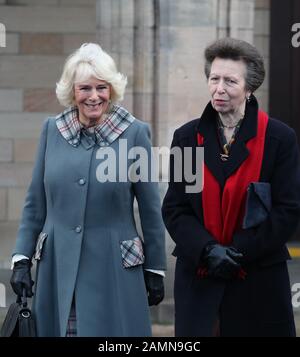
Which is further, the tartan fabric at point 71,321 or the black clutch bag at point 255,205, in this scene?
the tartan fabric at point 71,321

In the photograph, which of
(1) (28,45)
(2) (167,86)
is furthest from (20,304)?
(1) (28,45)

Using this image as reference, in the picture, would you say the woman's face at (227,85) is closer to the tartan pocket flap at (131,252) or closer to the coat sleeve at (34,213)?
the tartan pocket flap at (131,252)

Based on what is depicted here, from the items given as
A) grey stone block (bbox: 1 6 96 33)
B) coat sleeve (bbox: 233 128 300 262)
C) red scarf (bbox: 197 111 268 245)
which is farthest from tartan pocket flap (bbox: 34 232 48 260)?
grey stone block (bbox: 1 6 96 33)

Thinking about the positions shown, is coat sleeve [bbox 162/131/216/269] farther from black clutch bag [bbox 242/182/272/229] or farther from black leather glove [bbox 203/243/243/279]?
black clutch bag [bbox 242/182/272/229]

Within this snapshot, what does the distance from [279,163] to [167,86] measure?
13.2 ft

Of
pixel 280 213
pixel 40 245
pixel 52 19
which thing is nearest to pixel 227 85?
pixel 280 213

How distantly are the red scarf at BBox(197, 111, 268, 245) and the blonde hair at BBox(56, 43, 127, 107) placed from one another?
22.4 inches

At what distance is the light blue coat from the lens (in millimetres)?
5195

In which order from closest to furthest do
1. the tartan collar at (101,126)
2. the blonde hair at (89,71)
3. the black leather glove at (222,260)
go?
the black leather glove at (222,260), the blonde hair at (89,71), the tartan collar at (101,126)

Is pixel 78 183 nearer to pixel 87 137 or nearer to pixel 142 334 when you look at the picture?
pixel 87 137

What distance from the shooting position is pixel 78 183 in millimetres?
5199

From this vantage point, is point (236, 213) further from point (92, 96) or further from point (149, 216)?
point (92, 96)

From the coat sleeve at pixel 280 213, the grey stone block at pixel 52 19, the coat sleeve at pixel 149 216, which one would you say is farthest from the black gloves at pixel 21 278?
the grey stone block at pixel 52 19

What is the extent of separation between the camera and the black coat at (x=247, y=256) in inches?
195
